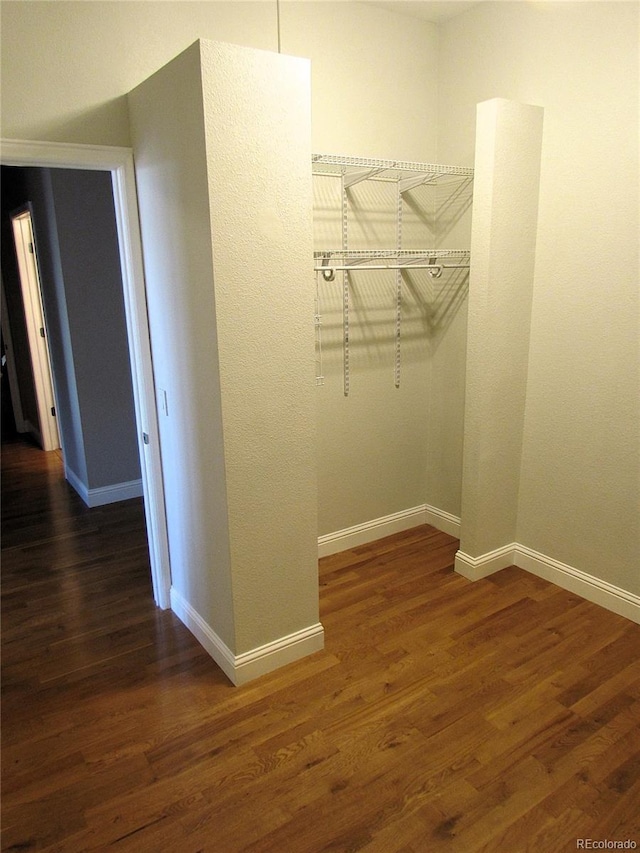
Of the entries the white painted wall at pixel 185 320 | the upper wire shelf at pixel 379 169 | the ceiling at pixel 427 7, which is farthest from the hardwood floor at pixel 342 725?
the ceiling at pixel 427 7

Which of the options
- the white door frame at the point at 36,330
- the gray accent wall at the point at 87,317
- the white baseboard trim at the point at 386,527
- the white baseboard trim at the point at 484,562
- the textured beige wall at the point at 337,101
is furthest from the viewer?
the white door frame at the point at 36,330

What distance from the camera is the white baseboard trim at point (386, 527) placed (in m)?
3.42

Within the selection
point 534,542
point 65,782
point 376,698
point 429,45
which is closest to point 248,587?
point 376,698

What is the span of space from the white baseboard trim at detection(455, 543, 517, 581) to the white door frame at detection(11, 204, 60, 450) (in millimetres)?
3753

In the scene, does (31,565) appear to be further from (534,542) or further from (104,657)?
(534,542)

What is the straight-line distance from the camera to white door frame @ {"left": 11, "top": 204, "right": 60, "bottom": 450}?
16.8 feet

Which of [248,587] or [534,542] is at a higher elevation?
[248,587]

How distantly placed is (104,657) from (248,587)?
79 cm

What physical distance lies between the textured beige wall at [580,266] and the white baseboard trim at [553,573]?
4 centimetres

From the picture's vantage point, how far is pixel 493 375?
9.51 ft

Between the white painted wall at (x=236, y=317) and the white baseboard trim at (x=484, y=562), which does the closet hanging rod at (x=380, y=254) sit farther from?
the white baseboard trim at (x=484, y=562)

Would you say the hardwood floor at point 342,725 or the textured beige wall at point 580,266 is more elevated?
the textured beige wall at point 580,266

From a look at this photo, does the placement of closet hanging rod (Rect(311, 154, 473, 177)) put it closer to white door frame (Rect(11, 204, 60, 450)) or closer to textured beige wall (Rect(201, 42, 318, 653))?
textured beige wall (Rect(201, 42, 318, 653))

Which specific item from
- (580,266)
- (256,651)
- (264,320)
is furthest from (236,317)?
(580,266)
